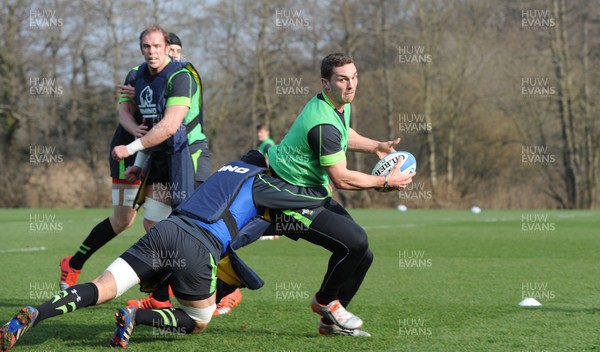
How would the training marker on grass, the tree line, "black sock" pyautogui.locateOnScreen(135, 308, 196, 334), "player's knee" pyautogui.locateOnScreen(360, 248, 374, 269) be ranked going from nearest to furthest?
"black sock" pyautogui.locateOnScreen(135, 308, 196, 334)
"player's knee" pyautogui.locateOnScreen(360, 248, 374, 269)
the training marker on grass
the tree line

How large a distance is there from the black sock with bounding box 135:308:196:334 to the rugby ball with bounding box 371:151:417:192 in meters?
1.57

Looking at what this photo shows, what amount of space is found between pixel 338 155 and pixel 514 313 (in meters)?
2.40

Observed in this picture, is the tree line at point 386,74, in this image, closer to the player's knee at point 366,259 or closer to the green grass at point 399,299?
the green grass at point 399,299

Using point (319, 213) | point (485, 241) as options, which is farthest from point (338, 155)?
point (485, 241)

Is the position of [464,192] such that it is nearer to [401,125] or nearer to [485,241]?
[401,125]

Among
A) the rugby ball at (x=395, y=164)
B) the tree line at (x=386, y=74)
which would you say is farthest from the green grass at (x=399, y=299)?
the tree line at (x=386, y=74)

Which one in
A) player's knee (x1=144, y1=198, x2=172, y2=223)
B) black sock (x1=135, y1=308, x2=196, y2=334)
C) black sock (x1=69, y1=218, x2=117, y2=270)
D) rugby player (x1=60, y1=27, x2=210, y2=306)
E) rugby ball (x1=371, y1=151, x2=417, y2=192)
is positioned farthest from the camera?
black sock (x1=69, y1=218, x2=117, y2=270)

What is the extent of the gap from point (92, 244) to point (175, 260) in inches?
103

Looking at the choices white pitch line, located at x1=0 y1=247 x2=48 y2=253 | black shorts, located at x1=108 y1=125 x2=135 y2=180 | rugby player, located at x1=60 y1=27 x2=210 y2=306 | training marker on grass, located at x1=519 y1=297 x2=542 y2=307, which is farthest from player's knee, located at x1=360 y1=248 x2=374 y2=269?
white pitch line, located at x1=0 y1=247 x2=48 y2=253

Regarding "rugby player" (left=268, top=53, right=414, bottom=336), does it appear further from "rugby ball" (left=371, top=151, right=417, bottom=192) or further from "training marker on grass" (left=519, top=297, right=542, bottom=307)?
"training marker on grass" (left=519, top=297, right=542, bottom=307)

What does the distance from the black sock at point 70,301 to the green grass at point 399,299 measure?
0.57 meters

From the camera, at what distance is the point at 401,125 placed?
39312mm

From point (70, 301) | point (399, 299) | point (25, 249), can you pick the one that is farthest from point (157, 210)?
point (25, 249)

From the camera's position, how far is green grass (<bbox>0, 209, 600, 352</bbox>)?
19.3 feet
